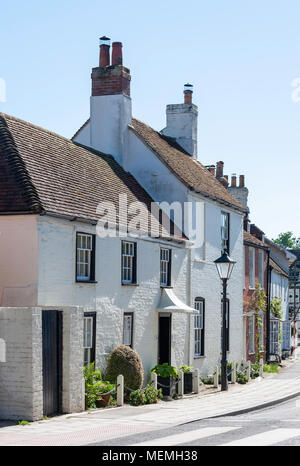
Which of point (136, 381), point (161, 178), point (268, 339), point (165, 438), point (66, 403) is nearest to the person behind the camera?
point (165, 438)

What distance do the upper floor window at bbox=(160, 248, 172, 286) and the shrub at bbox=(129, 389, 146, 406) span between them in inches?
228

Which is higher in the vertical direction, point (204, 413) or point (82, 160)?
point (82, 160)

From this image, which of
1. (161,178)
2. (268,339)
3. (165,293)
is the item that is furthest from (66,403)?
(268,339)

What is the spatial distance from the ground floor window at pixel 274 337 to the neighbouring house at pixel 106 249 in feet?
30.0

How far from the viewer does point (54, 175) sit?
2006 cm

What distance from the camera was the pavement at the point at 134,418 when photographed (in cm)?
1235

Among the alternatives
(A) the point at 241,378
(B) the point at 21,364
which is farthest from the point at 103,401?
(A) the point at 241,378

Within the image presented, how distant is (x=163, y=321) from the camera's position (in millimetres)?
24484

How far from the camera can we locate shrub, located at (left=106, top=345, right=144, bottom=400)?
19641mm

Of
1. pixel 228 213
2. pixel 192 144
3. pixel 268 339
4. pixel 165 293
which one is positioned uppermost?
pixel 192 144

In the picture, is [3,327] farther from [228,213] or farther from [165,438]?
[228,213]

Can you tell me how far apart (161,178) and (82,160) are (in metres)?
4.17

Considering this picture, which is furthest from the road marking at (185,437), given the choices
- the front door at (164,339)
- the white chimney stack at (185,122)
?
the white chimney stack at (185,122)

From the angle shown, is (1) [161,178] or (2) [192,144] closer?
(1) [161,178]
